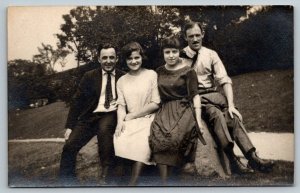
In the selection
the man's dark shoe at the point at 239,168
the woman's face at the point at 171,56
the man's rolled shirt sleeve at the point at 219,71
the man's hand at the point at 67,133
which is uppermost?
the woman's face at the point at 171,56

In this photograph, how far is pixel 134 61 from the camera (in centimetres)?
360

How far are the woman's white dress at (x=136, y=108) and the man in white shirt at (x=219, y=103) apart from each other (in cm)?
29

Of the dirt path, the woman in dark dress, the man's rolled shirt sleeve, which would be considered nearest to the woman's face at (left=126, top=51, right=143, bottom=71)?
the woman in dark dress

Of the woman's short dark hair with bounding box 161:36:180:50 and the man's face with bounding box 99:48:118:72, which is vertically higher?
the woman's short dark hair with bounding box 161:36:180:50

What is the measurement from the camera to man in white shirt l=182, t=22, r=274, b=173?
361cm

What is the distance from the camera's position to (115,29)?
142 inches

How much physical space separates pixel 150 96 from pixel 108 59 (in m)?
0.34

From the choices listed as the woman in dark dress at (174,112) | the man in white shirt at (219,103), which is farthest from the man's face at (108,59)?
the man in white shirt at (219,103)

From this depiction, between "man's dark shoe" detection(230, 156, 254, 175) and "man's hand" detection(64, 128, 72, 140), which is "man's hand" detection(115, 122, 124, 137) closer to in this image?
"man's hand" detection(64, 128, 72, 140)

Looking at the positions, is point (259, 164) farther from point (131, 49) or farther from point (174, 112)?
point (131, 49)

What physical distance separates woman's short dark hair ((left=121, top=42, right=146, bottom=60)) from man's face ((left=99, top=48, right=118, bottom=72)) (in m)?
0.06

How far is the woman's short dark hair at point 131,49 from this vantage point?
3.60 metres

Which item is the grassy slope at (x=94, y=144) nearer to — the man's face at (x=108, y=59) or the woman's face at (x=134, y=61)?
the man's face at (x=108, y=59)

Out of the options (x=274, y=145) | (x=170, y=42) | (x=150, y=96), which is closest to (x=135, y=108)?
(x=150, y=96)
